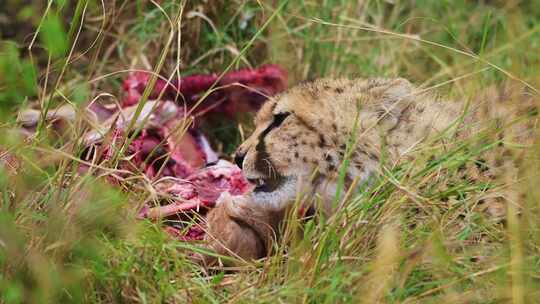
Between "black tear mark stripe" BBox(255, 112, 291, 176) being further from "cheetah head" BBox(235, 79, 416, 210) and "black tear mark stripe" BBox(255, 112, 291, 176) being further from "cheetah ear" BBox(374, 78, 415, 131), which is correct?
"cheetah ear" BBox(374, 78, 415, 131)

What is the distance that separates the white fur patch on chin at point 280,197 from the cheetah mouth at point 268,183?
0.01 metres

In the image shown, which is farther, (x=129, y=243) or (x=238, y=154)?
(x=238, y=154)

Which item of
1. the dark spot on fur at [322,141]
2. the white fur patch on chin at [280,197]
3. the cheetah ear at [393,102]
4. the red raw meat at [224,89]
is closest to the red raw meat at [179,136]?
the red raw meat at [224,89]

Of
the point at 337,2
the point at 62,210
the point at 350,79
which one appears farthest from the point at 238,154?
the point at 337,2

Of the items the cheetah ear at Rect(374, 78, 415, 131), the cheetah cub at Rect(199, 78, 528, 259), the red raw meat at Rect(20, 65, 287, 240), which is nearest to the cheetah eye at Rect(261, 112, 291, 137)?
the cheetah cub at Rect(199, 78, 528, 259)

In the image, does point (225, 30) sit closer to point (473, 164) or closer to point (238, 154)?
point (238, 154)

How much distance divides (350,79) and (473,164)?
1.57 ft

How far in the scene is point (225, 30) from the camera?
10.2ft

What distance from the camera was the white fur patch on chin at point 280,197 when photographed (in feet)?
6.31

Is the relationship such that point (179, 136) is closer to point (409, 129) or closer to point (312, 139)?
point (312, 139)

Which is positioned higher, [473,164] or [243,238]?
[473,164]

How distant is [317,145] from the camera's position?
6.36 feet

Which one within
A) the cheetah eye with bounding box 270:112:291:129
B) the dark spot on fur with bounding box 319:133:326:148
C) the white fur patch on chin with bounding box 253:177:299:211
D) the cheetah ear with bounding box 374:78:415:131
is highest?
the cheetah ear with bounding box 374:78:415:131

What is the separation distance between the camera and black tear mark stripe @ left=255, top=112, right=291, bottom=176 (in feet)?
6.45
